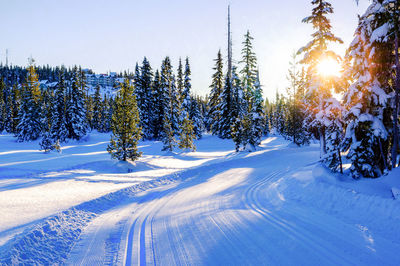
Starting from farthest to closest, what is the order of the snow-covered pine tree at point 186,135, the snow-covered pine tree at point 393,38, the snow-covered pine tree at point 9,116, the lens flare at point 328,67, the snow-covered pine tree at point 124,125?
the snow-covered pine tree at point 9,116, the snow-covered pine tree at point 186,135, the snow-covered pine tree at point 124,125, the lens flare at point 328,67, the snow-covered pine tree at point 393,38

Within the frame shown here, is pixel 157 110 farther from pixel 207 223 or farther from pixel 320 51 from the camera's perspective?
pixel 207 223

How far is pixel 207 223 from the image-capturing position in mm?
5809

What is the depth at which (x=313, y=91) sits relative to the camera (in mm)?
15906

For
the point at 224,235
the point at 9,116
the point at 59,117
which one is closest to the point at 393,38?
the point at 224,235

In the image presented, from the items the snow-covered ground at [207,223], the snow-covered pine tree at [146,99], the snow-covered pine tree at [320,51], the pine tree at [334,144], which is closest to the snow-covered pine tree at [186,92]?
the snow-covered pine tree at [146,99]

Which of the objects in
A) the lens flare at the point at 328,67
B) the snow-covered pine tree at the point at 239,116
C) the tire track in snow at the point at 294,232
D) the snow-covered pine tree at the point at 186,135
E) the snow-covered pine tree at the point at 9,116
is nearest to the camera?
the tire track in snow at the point at 294,232

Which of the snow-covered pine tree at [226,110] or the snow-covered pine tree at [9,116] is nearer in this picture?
the snow-covered pine tree at [226,110]

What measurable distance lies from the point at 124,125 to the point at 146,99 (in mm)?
24542

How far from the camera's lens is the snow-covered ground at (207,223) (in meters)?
4.32

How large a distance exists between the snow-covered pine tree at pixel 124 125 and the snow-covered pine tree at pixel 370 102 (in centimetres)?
1410

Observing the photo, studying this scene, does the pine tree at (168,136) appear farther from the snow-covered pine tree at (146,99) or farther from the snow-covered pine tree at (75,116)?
the snow-covered pine tree at (75,116)

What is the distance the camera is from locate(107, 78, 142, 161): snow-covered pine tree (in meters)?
17.5

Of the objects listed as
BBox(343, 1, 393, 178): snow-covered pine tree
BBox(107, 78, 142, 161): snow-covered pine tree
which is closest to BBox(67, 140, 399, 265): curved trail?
BBox(343, 1, 393, 178): snow-covered pine tree

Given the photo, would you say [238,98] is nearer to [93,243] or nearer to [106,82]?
[93,243]
